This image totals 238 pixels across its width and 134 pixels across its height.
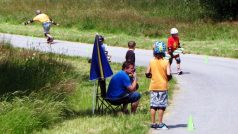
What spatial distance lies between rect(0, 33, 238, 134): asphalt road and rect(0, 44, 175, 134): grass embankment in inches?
26.6

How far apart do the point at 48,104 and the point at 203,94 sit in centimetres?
482

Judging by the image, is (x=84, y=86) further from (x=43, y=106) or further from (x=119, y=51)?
(x=119, y=51)

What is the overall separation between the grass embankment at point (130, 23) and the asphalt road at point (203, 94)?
100 inches

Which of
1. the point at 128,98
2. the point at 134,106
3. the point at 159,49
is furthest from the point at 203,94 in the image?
the point at 159,49

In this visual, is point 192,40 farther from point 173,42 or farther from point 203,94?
point 203,94

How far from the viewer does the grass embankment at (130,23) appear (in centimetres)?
2886

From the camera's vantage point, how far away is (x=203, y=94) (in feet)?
49.8

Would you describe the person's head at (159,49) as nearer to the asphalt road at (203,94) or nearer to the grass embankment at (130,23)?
the asphalt road at (203,94)

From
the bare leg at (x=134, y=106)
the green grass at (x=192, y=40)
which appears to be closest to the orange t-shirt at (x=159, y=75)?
the bare leg at (x=134, y=106)

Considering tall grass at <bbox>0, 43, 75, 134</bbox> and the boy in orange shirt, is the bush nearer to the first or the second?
tall grass at <bbox>0, 43, 75, 134</bbox>

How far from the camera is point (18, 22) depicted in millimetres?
40219

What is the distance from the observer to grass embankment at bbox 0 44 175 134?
10.9 meters

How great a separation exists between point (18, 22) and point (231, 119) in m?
29.9

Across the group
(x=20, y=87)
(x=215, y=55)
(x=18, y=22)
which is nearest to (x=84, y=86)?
(x=20, y=87)
